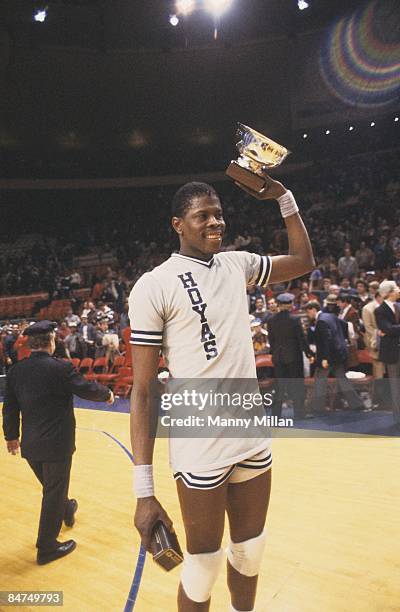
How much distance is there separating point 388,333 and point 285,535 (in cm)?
314

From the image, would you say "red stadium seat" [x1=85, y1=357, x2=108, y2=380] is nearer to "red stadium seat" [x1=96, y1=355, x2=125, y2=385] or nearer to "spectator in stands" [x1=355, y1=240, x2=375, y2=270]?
"red stadium seat" [x1=96, y1=355, x2=125, y2=385]

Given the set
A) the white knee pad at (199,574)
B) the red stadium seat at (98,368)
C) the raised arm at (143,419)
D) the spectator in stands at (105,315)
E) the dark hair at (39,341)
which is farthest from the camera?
the spectator in stands at (105,315)

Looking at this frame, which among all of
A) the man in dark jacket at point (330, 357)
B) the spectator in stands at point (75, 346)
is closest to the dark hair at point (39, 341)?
the man in dark jacket at point (330, 357)

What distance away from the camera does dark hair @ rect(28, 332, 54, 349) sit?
11.6ft

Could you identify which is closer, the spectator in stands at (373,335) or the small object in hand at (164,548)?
the small object in hand at (164,548)

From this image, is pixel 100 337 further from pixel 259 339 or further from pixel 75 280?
pixel 75 280

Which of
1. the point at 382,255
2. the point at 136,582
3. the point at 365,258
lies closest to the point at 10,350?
the point at 365,258

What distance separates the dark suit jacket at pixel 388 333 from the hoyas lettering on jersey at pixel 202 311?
14.9 feet

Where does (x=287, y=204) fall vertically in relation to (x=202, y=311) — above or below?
above

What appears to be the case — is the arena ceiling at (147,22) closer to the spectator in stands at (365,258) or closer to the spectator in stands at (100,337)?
the spectator in stands at (365,258)

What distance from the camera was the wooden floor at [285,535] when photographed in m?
2.71

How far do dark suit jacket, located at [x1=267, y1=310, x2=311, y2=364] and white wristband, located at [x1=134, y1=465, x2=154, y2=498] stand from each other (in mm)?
4720

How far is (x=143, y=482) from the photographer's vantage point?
1.62 m

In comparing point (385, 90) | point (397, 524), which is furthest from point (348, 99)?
point (397, 524)
